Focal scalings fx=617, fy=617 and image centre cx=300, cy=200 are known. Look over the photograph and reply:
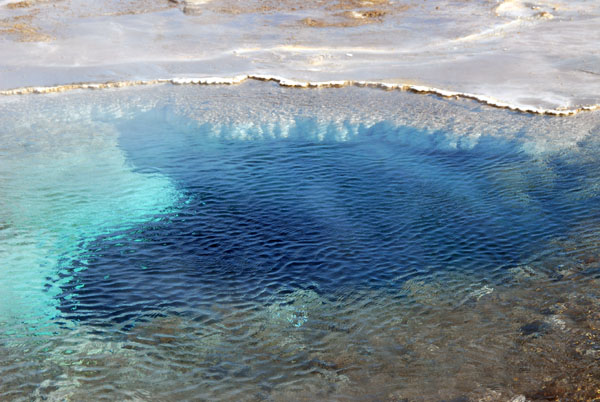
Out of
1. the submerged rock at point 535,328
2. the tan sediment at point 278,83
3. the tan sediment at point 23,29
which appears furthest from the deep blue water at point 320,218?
the tan sediment at point 23,29

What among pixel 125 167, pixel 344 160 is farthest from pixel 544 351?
pixel 125 167

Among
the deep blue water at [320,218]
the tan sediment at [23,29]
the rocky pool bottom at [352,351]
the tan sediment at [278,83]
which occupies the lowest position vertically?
the rocky pool bottom at [352,351]

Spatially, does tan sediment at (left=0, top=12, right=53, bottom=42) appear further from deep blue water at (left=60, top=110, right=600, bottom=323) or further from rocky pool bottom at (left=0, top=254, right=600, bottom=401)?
rocky pool bottom at (left=0, top=254, right=600, bottom=401)

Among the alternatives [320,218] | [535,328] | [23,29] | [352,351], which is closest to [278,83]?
[320,218]

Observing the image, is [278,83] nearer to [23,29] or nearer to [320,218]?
[320,218]

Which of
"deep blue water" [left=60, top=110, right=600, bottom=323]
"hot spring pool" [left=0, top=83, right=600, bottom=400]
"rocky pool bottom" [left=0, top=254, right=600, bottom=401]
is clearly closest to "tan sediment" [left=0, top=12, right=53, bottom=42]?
"hot spring pool" [left=0, top=83, right=600, bottom=400]

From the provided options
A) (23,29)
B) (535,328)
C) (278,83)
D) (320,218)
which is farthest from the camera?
(23,29)

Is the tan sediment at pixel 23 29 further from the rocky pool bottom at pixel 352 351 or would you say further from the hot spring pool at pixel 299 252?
the rocky pool bottom at pixel 352 351
